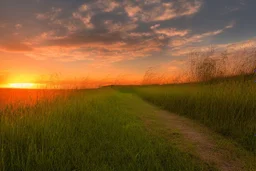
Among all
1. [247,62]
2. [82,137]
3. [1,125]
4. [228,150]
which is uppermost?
[247,62]

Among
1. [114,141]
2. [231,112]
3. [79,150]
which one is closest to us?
[79,150]

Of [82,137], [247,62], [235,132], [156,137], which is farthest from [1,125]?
[247,62]

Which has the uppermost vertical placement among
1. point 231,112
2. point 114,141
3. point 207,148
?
point 231,112

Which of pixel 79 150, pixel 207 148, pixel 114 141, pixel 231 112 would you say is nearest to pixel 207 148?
pixel 207 148

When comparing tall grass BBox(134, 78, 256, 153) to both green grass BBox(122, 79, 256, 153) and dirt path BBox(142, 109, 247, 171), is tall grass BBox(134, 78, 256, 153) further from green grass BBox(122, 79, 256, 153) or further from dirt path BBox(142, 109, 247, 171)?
dirt path BBox(142, 109, 247, 171)

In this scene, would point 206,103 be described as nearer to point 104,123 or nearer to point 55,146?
point 104,123

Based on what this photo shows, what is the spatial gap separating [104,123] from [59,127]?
1165 millimetres

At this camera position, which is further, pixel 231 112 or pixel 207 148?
pixel 231 112

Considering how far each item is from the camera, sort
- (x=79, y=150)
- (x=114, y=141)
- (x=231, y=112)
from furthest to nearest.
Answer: (x=231, y=112)
(x=114, y=141)
(x=79, y=150)

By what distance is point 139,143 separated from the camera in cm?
296

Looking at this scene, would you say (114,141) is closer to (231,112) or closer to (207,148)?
(207,148)

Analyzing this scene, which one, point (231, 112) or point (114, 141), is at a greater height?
point (231, 112)

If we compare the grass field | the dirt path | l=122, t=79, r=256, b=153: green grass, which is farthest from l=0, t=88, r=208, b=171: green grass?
l=122, t=79, r=256, b=153: green grass

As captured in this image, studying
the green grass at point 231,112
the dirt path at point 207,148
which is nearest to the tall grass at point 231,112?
the green grass at point 231,112
